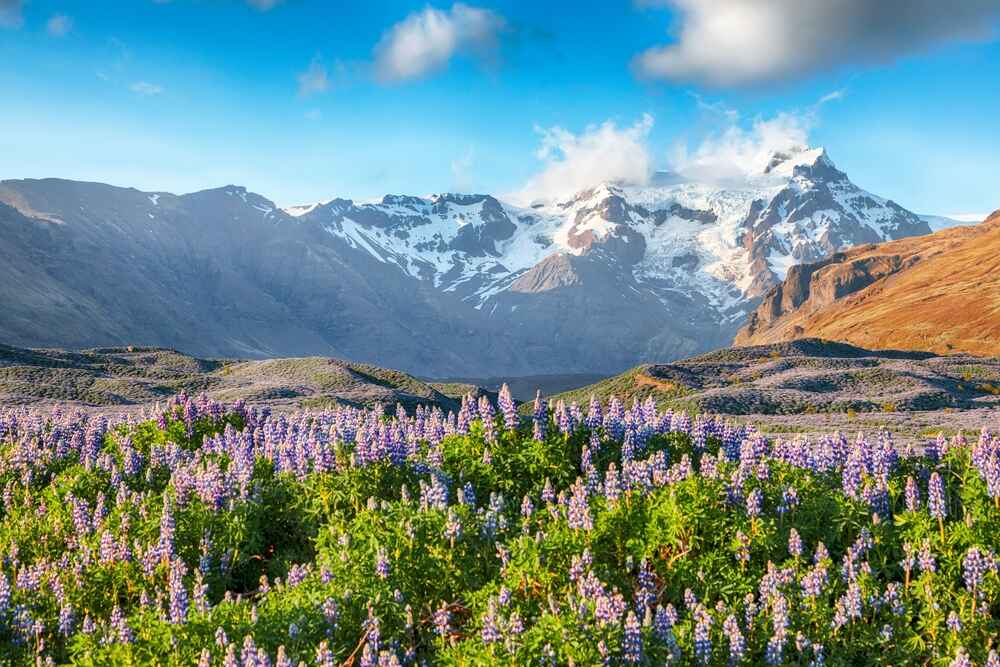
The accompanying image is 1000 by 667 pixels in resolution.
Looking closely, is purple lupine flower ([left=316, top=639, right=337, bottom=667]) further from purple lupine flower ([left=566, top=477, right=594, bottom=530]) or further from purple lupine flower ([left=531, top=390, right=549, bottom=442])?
purple lupine flower ([left=531, top=390, right=549, bottom=442])

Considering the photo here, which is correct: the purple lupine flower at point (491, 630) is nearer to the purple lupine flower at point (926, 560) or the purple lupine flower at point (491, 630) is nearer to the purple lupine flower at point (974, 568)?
the purple lupine flower at point (926, 560)

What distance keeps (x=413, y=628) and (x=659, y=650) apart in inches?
120

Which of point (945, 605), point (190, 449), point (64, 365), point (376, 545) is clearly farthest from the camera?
point (64, 365)

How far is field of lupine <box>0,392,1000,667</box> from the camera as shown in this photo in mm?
7922

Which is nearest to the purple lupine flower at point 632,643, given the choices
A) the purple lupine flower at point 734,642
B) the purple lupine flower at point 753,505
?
the purple lupine flower at point 734,642

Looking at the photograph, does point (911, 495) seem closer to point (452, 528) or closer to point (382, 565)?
point (452, 528)

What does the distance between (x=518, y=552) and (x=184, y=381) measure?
189 feet

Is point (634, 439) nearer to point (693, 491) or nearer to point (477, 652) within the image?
point (693, 491)

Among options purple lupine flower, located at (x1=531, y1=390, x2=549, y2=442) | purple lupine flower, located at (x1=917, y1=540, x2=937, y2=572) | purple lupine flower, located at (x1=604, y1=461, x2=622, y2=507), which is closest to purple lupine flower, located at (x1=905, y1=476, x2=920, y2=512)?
purple lupine flower, located at (x1=917, y1=540, x2=937, y2=572)

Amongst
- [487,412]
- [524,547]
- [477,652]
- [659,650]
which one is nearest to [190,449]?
[487,412]

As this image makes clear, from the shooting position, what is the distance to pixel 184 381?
198 feet

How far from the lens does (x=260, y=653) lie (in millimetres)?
6777

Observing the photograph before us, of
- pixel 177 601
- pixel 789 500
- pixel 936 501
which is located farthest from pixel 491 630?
pixel 936 501

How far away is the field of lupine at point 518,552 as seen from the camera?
792cm
